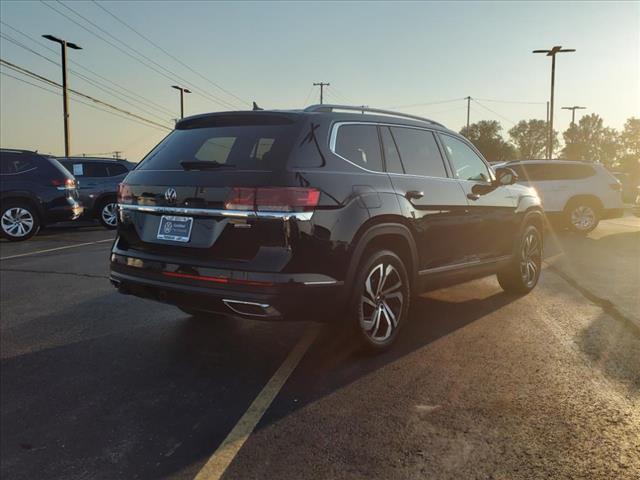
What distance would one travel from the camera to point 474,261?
5316 mm

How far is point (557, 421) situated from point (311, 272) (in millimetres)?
1702

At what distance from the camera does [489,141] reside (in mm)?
92750

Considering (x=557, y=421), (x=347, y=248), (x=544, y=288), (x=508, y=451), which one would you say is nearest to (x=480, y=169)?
(x=544, y=288)

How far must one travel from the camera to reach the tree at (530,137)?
133250 mm

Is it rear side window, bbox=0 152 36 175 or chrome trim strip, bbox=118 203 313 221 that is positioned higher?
rear side window, bbox=0 152 36 175

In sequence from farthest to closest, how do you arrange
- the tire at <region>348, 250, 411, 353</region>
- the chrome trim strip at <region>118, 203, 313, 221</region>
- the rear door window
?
the rear door window, the tire at <region>348, 250, 411, 353</region>, the chrome trim strip at <region>118, 203, 313, 221</region>

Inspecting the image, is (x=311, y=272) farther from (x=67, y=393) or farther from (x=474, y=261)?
(x=474, y=261)

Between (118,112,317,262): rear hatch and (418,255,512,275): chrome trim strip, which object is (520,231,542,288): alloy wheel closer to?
(418,255,512,275): chrome trim strip

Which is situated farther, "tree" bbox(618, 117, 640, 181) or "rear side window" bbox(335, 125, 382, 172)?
"tree" bbox(618, 117, 640, 181)

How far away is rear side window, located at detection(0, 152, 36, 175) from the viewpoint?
11.3 m

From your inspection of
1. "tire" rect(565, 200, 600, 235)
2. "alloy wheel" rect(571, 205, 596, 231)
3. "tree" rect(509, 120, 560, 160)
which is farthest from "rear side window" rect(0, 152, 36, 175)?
"tree" rect(509, 120, 560, 160)

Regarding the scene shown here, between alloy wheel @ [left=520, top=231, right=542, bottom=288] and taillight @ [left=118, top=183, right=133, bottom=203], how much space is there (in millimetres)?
4354

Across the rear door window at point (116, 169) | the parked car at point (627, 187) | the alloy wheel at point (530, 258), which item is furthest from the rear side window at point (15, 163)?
the parked car at point (627, 187)

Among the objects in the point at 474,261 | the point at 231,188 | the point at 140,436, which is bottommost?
the point at 140,436
